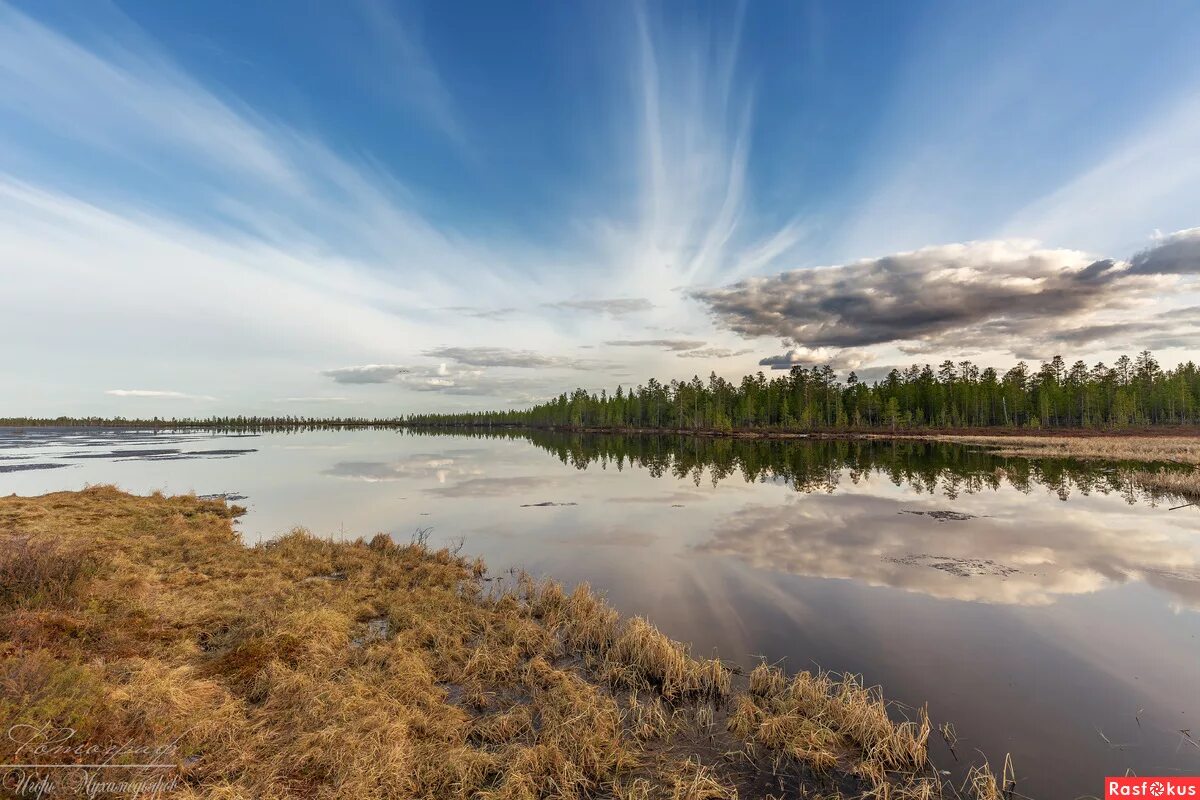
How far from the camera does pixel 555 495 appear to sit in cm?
3688

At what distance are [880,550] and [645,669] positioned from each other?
15.3m

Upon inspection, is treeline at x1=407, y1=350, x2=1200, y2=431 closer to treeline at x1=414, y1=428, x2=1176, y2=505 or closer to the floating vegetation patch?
treeline at x1=414, y1=428, x2=1176, y2=505

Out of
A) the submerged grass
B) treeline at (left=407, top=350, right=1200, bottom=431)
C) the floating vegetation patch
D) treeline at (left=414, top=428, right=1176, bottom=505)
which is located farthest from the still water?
treeline at (left=407, top=350, right=1200, bottom=431)

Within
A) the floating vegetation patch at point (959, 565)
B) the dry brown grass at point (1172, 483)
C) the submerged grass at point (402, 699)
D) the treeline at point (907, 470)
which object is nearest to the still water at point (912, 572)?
the floating vegetation patch at point (959, 565)

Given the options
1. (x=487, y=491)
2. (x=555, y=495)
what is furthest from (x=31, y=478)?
(x=555, y=495)

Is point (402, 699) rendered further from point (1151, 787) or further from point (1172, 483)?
point (1172, 483)

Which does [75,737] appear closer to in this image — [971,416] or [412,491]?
[412,491]

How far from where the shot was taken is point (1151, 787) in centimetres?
774

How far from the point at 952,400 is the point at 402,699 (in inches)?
6209

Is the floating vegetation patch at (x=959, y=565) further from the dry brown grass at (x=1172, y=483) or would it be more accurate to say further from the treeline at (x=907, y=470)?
the dry brown grass at (x=1172, y=483)

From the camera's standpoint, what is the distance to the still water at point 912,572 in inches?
379

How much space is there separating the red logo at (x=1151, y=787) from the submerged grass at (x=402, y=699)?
2051 mm

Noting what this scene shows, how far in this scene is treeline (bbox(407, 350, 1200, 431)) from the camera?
120062mm

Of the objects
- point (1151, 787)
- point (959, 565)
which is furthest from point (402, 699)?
point (959, 565)
